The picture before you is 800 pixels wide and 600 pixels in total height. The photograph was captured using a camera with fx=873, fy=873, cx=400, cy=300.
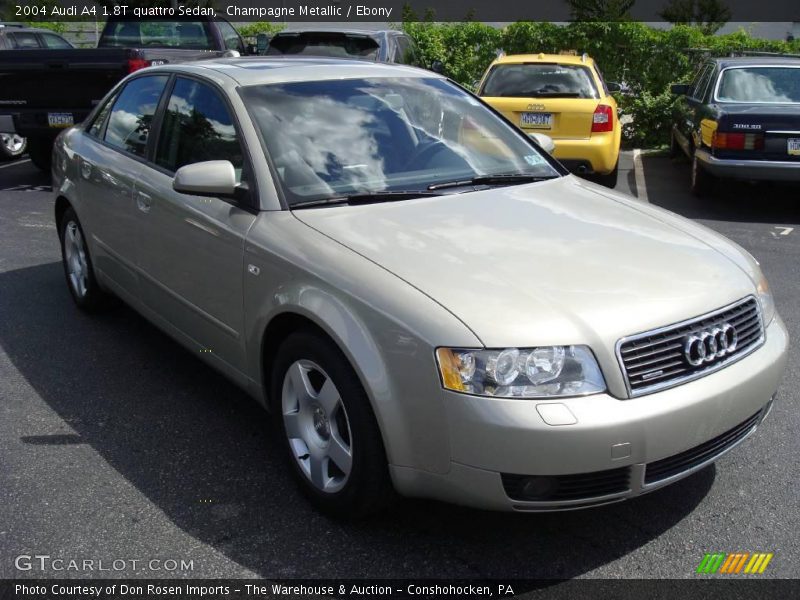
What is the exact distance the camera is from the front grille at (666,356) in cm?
275

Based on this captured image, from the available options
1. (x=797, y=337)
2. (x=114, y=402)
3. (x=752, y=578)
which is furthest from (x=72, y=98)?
(x=752, y=578)

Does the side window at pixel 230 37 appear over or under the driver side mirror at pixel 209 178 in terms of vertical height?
under

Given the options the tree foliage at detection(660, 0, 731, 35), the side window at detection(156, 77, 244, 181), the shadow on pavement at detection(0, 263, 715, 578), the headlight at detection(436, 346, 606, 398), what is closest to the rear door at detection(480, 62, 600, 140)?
the side window at detection(156, 77, 244, 181)

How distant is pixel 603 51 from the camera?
49.6ft

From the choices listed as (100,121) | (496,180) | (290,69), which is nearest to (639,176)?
(100,121)

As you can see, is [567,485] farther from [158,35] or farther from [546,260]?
[158,35]

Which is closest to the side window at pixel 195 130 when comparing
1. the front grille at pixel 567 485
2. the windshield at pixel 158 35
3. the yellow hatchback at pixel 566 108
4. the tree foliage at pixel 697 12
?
the front grille at pixel 567 485

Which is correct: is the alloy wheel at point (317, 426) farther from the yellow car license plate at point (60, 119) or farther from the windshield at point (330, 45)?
the windshield at point (330, 45)

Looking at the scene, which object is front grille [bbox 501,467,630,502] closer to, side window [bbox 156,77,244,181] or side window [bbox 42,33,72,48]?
side window [bbox 156,77,244,181]

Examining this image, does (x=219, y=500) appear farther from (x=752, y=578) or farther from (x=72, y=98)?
(x=72, y=98)

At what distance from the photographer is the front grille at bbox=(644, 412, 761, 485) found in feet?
9.29

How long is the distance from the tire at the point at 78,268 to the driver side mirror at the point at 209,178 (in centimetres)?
199

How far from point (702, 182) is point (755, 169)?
3.43 feet

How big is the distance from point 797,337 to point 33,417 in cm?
425
